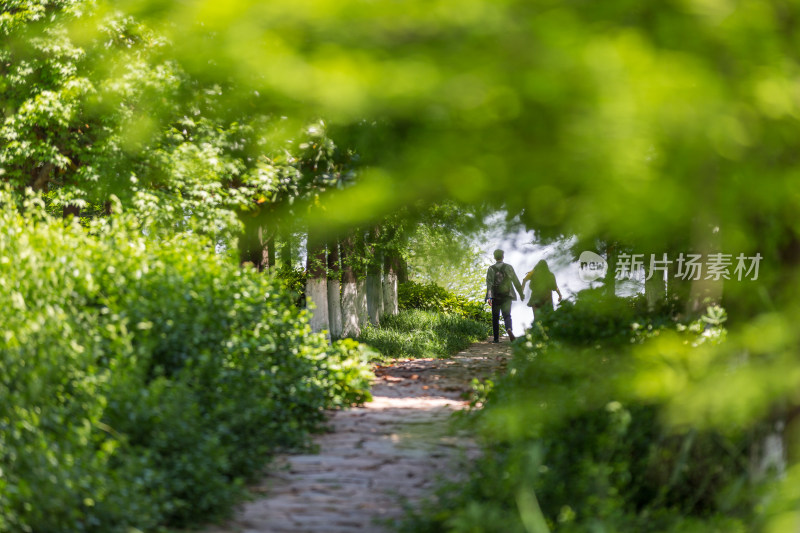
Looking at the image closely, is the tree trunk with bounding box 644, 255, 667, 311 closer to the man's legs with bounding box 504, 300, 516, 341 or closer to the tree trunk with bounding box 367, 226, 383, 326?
the man's legs with bounding box 504, 300, 516, 341

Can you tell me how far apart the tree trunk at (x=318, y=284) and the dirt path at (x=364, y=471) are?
5.13m

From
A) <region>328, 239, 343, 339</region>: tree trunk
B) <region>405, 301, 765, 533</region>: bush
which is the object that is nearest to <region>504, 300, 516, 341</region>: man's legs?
<region>328, 239, 343, 339</region>: tree trunk

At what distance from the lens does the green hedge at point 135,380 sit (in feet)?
14.3

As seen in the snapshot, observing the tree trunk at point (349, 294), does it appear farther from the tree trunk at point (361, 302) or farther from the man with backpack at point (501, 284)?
the man with backpack at point (501, 284)

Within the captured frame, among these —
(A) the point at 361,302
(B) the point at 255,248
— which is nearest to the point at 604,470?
(B) the point at 255,248

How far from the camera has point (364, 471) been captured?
20.4ft

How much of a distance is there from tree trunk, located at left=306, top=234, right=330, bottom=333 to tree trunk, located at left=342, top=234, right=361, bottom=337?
82 centimetres

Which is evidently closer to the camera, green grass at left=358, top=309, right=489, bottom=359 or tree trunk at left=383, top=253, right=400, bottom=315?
green grass at left=358, top=309, right=489, bottom=359

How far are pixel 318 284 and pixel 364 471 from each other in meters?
9.25

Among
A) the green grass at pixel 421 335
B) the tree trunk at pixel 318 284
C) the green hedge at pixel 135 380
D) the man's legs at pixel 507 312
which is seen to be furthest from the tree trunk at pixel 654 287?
the tree trunk at pixel 318 284

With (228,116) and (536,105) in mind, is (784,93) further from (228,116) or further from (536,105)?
(228,116)

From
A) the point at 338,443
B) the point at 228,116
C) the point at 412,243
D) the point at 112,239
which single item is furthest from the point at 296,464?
the point at 412,243

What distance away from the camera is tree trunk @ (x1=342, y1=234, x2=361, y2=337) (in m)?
16.2

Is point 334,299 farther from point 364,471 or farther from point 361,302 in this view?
point 364,471
